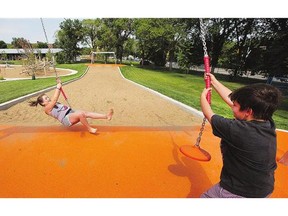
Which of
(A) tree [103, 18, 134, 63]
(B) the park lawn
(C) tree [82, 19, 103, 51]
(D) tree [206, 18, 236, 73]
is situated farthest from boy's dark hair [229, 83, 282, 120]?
(C) tree [82, 19, 103, 51]

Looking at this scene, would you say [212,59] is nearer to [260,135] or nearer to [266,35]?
[266,35]

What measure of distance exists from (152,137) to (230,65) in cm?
2166

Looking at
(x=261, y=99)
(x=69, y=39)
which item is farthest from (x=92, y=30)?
(x=261, y=99)

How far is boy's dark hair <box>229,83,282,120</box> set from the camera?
1.57 metres

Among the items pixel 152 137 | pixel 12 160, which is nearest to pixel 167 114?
pixel 152 137

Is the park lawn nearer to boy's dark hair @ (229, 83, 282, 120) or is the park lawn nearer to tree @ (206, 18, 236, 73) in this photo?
boy's dark hair @ (229, 83, 282, 120)

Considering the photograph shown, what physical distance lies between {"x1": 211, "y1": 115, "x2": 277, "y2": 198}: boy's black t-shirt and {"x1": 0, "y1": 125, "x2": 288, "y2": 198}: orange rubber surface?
3.84ft

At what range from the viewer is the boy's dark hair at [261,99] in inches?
61.9

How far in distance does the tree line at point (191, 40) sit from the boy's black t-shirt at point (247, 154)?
37.2 feet

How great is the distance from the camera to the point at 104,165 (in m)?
3.39

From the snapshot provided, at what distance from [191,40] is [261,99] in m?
28.7

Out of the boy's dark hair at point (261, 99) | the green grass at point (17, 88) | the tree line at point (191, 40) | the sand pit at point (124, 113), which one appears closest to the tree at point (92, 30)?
the tree line at point (191, 40)

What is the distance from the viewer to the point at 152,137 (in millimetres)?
4652
